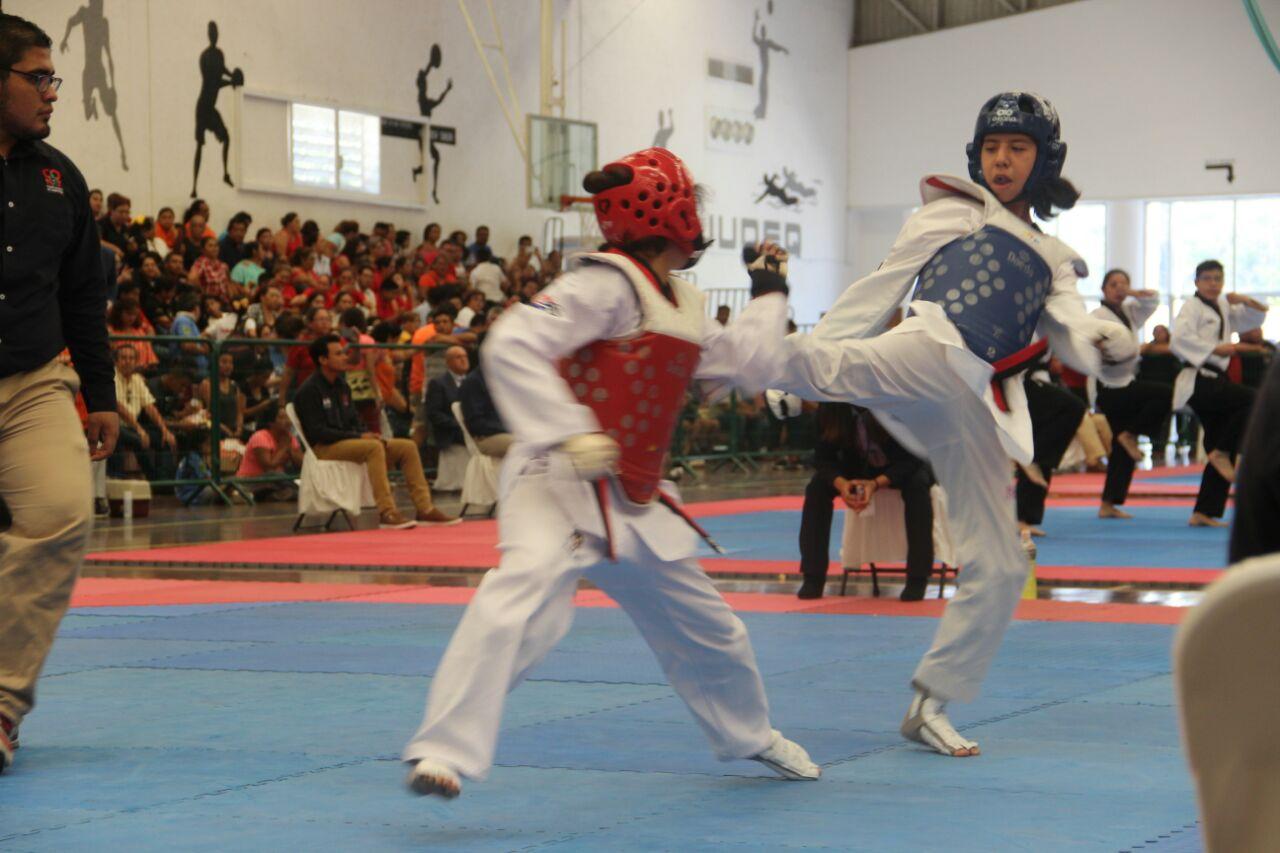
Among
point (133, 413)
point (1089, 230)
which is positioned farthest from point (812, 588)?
point (1089, 230)

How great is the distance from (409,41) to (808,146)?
407 inches

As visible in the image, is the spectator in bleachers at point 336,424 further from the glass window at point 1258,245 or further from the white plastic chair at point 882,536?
the glass window at point 1258,245

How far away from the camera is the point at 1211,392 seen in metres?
12.2

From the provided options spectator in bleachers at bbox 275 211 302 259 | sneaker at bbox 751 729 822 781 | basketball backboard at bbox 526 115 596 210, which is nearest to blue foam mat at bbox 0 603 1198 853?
sneaker at bbox 751 729 822 781

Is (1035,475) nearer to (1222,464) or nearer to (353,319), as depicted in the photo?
(1222,464)

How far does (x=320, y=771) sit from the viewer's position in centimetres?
441

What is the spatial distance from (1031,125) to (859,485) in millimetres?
3553

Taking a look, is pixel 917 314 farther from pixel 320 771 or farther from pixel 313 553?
pixel 313 553

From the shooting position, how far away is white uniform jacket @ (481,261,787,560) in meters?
3.63

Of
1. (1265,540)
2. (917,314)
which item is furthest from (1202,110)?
(1265,540)

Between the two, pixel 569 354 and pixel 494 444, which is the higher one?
pixel 569 354

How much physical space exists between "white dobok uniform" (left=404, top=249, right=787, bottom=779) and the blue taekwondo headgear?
1236 mm

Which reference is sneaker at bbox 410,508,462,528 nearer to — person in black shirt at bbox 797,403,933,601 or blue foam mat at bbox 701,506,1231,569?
blue foam mat at bbox 701,506,1231,569

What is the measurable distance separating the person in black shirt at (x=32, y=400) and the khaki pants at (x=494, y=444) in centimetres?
861
